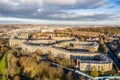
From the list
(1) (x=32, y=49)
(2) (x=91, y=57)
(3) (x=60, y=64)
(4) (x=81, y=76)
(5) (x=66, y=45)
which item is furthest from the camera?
(5) (x=66, y=45)

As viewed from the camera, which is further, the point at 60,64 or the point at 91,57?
the point at 91,57

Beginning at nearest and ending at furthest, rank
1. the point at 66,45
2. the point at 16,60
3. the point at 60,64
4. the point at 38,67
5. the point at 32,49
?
the point at 38,67 → the point at 60,64 → the point at 16,60 → the point at 32,49 → the point at 66,45

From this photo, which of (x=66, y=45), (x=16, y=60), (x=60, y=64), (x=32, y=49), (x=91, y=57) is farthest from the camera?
(x=66, y=45)

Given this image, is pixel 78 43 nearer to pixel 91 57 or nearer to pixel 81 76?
pixel 91 57

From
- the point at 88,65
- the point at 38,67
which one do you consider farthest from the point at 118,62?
the point at 38,67

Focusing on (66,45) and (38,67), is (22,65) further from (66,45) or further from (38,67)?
(66,45)

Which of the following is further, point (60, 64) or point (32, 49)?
point (32, 49)

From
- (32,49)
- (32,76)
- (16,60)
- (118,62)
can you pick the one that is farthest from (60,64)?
(32,49)

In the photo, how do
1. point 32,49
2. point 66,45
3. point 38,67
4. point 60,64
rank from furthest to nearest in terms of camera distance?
1. point 66,45
2. point 32,49
3. point 60,64
4. point 38,67
